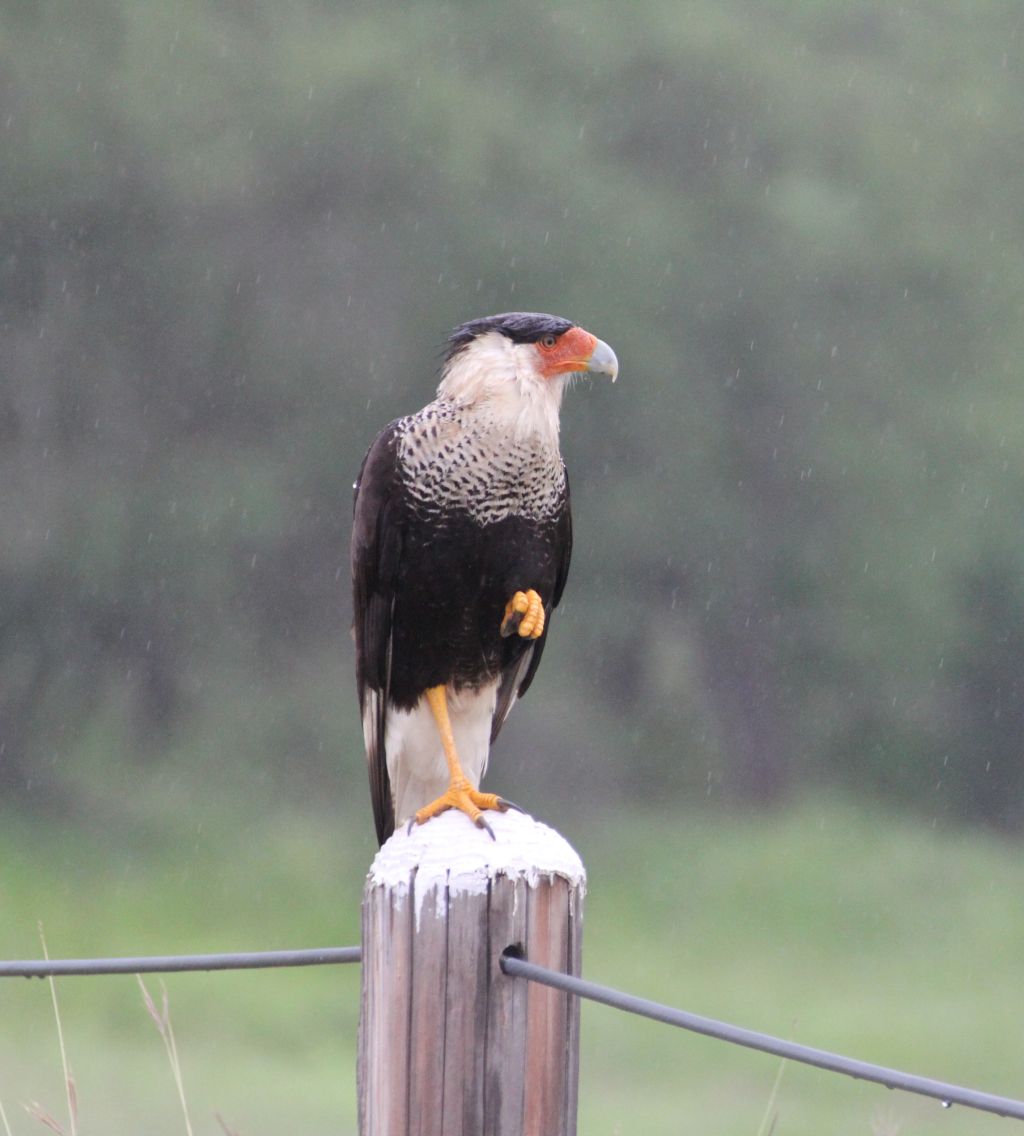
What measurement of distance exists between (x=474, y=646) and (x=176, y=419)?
956 centimetres

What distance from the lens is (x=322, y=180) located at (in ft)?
41.6

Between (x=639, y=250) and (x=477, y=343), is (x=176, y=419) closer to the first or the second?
(x=639, y=250)

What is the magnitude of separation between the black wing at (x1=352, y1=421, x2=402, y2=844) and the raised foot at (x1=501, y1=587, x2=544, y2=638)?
0.70 ft

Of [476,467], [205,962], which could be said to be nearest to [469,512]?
[476,467]

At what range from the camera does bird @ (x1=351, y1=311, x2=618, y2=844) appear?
10.2 ft

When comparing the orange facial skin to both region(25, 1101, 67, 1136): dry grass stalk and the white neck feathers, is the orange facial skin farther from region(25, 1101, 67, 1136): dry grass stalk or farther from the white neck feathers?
region(25, 1101, 67, 1136): dry grass stalk

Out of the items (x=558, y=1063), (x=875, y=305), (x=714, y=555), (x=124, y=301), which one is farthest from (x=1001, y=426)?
(x=558, y=1063)

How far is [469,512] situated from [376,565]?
0.21 m

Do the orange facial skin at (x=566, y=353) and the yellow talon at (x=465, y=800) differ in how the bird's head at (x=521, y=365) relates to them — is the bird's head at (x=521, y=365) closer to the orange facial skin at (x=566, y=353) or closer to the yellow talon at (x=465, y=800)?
the orange facial skin at (x=566, y=353)

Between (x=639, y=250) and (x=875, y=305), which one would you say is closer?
(x=639, y=250)

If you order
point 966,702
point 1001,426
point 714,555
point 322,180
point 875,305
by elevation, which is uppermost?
point 322,180

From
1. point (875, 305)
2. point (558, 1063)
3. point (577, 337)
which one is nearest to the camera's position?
point (558, 1063)

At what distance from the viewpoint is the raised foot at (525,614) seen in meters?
3.12

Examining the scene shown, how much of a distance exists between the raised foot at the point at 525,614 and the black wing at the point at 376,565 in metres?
0.21
